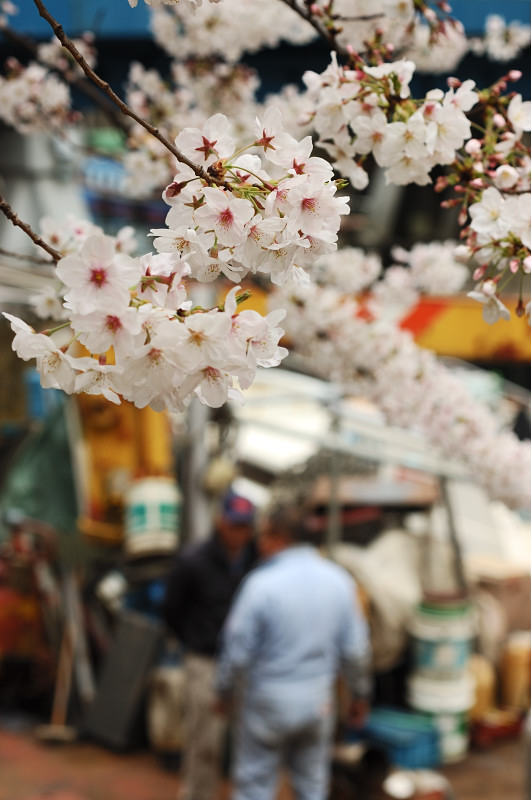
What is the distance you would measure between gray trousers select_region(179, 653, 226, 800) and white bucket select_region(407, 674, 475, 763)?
157cm

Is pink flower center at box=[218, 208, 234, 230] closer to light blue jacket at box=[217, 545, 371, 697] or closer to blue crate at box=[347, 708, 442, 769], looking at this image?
light blue jacket at box=[217, 545, 371, 697]

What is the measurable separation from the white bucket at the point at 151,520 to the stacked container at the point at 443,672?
187 cm

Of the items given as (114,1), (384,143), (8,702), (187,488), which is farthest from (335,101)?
(114,1)

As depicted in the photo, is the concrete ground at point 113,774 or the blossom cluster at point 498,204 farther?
the concrete ground at point 113,774

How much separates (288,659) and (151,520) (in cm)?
259

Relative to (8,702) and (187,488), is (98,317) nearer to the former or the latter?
(187,488)

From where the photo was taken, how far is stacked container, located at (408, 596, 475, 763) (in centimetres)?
604

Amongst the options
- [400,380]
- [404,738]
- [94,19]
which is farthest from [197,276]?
[94,19]

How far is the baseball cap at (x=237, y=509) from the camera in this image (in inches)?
195

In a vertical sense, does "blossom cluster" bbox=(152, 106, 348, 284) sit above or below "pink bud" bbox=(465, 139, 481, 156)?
below

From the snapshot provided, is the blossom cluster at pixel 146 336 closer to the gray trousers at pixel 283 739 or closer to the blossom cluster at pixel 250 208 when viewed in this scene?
the blossom cluster at pixel 250 208

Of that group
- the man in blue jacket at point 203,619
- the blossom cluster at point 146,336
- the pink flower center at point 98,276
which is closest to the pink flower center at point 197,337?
the blossom cluster at point 146,336

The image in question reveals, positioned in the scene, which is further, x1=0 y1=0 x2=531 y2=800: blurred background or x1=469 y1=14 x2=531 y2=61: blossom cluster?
x1=0 y1=0 x2=531 y2=800: blurred background

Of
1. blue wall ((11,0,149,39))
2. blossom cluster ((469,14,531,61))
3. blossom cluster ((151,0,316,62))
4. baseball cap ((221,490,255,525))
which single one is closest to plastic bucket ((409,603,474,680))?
baseball cap ((221,490,255,525))
